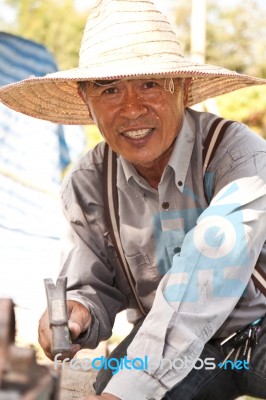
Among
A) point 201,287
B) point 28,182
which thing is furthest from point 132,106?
point 28,182

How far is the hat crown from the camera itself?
2.38m

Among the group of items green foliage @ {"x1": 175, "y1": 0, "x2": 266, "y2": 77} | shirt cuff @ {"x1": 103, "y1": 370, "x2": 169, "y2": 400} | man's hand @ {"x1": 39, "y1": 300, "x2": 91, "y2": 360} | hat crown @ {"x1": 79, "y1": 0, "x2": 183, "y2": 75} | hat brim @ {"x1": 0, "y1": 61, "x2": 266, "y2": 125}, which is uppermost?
green foliage @ {"x1": 175, "y1": 0, "x2": 266, "y2": 77}

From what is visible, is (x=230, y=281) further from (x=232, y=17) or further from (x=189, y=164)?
(x=232, y=17)

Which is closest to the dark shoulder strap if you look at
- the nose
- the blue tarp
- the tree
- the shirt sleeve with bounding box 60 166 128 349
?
the nose

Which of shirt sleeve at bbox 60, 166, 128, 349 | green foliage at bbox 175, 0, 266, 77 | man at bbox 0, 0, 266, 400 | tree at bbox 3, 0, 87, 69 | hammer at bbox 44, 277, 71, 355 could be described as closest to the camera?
hammer at bbox 44, 277, 71, 355

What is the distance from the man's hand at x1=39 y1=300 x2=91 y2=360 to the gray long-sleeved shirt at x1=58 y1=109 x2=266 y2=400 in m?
0.06

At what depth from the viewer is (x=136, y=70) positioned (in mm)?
2275

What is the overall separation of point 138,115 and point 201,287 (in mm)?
626

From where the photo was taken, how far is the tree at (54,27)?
2475cm

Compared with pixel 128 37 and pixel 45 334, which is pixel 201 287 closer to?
pixel 45 334

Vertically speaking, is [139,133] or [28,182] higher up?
[139,133]

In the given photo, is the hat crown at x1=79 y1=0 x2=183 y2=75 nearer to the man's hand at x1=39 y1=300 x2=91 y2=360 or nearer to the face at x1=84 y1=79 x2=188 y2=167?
the face at x1=84 y1=79 x2=188 y2=167

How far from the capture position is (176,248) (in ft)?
8.17

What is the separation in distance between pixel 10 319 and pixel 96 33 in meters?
1.51
